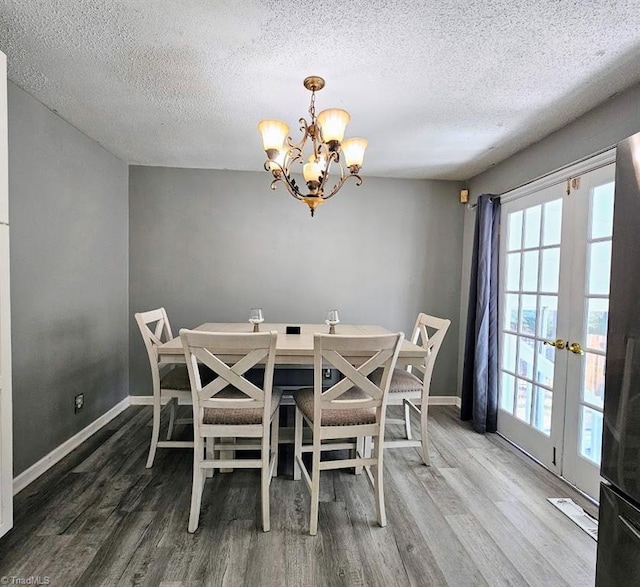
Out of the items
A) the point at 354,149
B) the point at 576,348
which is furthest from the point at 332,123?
the point at 576,348

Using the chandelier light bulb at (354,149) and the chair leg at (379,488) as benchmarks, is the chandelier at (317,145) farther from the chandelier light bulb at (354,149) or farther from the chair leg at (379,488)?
the chair leg at (379,488)

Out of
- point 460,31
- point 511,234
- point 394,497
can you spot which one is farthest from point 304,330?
point 460,31

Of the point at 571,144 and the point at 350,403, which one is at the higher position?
the point at 571,144

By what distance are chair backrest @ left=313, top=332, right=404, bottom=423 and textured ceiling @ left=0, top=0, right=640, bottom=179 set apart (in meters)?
1.34

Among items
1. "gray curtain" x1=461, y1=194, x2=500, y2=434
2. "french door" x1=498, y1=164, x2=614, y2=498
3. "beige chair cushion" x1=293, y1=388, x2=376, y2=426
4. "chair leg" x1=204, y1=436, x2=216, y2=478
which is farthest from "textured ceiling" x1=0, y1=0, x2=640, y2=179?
"chair leg" x1=204, y1=436, x2=216, y2=478

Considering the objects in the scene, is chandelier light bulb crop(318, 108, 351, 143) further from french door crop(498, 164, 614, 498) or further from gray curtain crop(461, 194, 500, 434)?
gray curtain crop(461, 194, 500, 434)

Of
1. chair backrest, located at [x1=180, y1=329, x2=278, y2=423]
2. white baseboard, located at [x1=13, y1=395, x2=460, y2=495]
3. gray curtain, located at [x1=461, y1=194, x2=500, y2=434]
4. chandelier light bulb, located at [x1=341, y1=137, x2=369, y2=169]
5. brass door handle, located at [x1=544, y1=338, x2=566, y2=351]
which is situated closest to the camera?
chair backrest, located at [x1=180, y1=329, x2=278, y2=423]

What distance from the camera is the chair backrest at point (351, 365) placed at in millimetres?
1829

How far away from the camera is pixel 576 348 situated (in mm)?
2436

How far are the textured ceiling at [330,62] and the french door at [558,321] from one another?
0.56 metres

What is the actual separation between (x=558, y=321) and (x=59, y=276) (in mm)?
3418

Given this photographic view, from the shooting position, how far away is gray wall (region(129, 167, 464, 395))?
382 centimetres

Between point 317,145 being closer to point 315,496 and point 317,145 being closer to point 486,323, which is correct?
point 315,496

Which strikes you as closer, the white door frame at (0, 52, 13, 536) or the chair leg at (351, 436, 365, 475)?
the white door frame at (0, 52, 13, 536)
